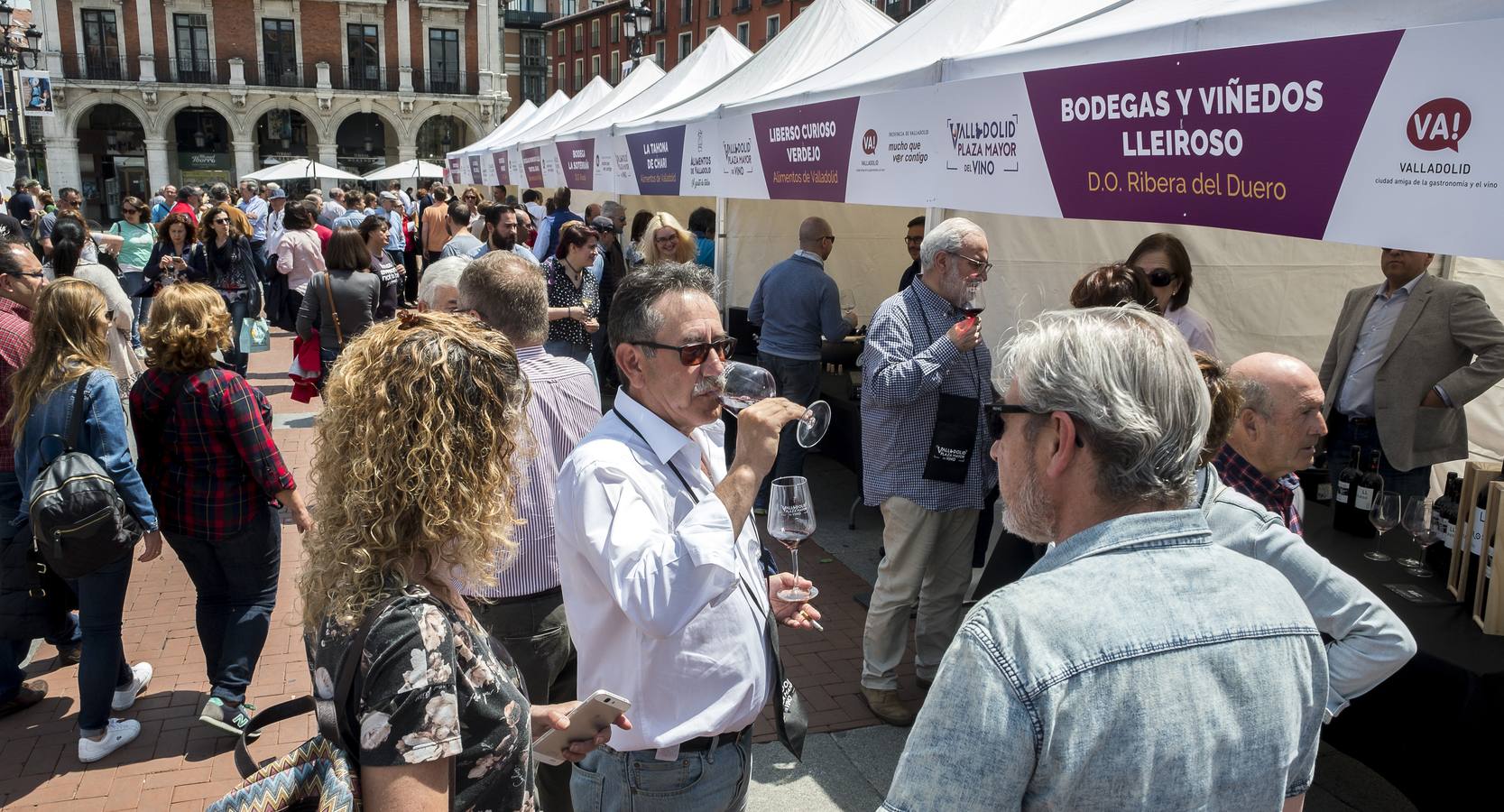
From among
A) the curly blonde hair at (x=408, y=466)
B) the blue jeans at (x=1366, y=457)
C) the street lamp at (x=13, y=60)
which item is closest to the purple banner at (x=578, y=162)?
the blue jeans at (x=1366, y=457)

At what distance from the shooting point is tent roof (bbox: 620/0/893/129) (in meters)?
7.96

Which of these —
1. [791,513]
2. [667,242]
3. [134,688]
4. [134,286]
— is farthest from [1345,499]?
[134,286]

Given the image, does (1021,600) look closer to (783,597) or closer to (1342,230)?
(783,597)

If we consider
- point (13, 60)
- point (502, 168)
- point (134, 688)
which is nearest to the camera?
point (134, 688)

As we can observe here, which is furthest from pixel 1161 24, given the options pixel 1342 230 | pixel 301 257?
pixel 301 257

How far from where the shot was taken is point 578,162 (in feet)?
37.2

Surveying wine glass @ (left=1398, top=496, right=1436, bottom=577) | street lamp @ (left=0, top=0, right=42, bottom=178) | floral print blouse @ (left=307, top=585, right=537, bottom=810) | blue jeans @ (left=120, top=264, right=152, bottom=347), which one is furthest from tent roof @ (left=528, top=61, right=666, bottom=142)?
street lamp @ (left=0, top=0, right=42, bottom=178)

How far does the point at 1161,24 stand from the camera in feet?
10.9

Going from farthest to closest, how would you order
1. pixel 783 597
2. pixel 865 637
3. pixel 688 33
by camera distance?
pixel 688 33, pixel 865 637, pixel 783 597

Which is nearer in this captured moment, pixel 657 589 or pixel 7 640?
pixel 657 589

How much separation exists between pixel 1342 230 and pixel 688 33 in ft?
179

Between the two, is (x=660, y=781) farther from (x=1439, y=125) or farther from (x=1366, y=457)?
(x=1366, y=457)

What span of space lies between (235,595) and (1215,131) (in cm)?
378

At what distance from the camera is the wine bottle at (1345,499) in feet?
11.8
